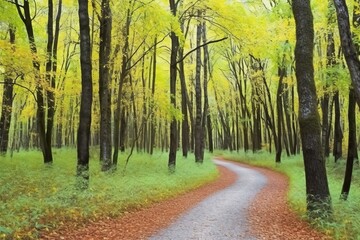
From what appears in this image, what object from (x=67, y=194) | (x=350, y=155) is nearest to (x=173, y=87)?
(x=350, y=155)

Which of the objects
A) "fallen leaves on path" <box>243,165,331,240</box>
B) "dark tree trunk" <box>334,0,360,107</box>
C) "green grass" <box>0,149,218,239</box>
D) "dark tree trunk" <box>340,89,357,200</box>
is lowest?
"fallen leaves on path" <box>243,165,331,240</box>

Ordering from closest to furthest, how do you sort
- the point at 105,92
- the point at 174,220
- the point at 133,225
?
1. the point at 133,225
2. the point at 174,220
3. the point at 105,92

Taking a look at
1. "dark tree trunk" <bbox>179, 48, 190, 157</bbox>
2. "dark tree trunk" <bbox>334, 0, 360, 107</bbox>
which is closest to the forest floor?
"dark tree trunk" <bbox>334, 0, 360, 107</bbox>

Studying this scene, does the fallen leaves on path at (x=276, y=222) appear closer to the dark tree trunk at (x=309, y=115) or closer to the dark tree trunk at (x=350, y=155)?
the dark tree trunk at (x=309, y=115)

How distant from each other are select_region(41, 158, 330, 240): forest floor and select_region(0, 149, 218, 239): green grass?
36cm

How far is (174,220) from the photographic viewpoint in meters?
9.58

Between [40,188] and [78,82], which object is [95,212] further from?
[78,82]

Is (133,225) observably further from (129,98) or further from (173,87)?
(129,98)

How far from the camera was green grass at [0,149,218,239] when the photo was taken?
7582 mm

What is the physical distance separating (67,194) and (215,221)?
4232 mm

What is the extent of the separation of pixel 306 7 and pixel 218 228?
20.7 feet

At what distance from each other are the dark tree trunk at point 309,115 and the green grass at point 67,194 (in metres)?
5.36

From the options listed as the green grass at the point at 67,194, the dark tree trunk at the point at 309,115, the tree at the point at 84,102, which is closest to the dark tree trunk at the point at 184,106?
the green grass at the point at 67,194

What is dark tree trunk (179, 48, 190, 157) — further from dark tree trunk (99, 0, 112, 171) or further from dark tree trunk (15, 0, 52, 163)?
dark tree trunk (15, 0, 52, 163)
